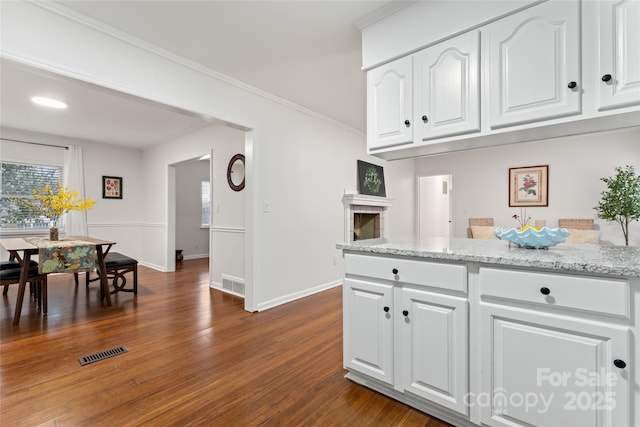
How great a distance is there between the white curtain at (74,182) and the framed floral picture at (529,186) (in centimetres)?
802

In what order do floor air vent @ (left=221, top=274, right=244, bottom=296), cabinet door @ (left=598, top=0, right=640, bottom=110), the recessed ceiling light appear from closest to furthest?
cabinet door @ (left=598, top=0, right=640, bottom=110) → the recessed ceiling light → floor air vent @ (left=221, top=274, right=244, bottom=296)

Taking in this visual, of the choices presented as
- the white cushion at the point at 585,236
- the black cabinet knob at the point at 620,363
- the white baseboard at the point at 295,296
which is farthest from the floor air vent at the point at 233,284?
the white cushion at the point at 585,236

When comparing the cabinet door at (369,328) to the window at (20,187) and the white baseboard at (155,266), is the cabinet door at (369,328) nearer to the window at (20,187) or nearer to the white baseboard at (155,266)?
the white baseboard at (155,266)

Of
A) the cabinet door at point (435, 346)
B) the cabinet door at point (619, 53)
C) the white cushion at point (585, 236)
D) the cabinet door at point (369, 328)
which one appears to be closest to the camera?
the cabinet door at point (619, 53)

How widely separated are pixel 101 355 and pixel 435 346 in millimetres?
2434

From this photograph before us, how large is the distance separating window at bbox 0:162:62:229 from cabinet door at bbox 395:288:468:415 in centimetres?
616

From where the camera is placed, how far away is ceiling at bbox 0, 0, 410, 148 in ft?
6.61

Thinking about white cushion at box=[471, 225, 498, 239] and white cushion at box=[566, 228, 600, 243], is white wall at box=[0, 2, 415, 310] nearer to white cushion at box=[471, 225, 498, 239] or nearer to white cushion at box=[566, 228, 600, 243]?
white cushion at box=[471, 225, 498, 239]

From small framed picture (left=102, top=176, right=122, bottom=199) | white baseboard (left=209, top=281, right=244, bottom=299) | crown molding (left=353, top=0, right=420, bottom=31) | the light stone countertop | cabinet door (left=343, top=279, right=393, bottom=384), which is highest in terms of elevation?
crown molding (left=353, top=0, right=420, bottom=31)

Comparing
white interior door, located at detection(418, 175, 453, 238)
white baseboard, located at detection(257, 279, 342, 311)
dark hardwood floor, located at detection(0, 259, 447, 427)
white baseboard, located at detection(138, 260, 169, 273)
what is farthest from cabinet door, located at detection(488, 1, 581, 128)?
white baseboard, located at detection(138, 260, 169, 273)

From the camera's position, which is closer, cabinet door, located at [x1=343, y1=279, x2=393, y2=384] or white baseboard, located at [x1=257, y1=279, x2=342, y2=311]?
cabinet door, located at [x1=343, y1=279, x2=393, y2=384]

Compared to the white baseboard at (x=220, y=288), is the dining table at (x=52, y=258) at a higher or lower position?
higher

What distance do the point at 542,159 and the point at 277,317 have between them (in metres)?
5.37

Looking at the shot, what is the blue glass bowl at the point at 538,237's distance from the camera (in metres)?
1.49
